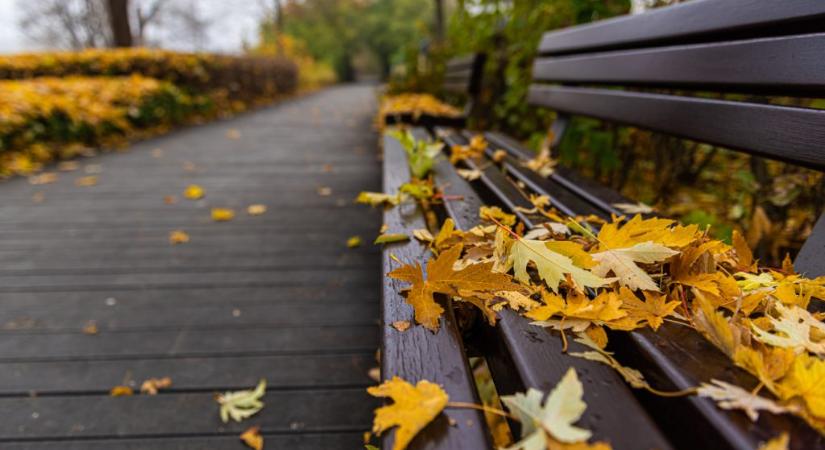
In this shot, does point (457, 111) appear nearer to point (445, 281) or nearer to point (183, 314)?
point (183, 314)

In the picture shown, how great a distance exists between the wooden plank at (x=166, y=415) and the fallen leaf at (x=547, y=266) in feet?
2.32

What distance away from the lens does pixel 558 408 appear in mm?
465

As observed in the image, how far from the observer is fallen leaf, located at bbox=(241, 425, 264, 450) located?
1.13 meters

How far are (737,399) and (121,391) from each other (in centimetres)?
143

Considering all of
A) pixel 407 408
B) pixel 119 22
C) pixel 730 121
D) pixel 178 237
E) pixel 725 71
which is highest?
pixel 119 22

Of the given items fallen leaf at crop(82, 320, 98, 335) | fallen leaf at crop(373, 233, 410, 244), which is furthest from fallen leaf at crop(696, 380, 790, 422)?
fallen leaf at crop(82, 320, 98, 335)

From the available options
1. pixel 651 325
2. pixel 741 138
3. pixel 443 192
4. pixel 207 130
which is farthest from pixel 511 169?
pixel 207 130

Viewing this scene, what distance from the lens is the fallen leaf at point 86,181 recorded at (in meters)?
3.43

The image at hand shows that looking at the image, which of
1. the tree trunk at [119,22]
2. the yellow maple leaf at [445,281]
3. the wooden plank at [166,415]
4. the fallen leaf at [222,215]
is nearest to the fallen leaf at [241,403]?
the wooden plank at [166,415]

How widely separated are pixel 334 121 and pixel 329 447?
265 inches

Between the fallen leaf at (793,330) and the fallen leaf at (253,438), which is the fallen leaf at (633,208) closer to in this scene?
the fallen leaf at (793,330)

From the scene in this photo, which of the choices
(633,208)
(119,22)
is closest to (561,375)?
(633,208)

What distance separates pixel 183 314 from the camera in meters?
1.68

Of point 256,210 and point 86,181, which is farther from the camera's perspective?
point 86,181
